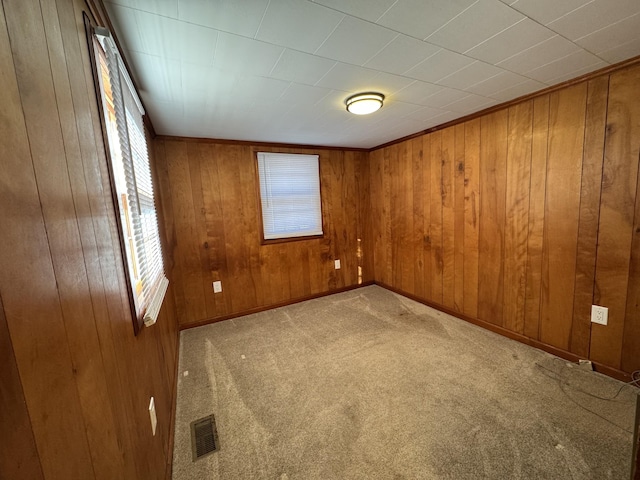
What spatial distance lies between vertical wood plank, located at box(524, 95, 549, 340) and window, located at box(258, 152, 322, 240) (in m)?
2.31

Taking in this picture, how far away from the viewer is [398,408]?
1.63m

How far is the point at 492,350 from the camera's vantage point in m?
2.20

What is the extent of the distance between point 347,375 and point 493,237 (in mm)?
1879

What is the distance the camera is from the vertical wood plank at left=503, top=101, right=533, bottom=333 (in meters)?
2.16

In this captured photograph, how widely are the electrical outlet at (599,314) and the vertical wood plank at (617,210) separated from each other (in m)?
0.02

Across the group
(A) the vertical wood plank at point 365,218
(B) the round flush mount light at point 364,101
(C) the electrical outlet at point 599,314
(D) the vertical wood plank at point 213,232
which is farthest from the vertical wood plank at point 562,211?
(D) the vertical wood plank at point 213,232

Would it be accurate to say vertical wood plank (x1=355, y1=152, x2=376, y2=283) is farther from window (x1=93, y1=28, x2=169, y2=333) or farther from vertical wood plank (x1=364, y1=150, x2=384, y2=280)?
window (x1=93, y1=28, x2=169, y2=333)

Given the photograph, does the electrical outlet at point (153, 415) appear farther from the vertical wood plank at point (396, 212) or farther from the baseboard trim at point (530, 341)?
→ the vertical wood plank at point (396, 212)

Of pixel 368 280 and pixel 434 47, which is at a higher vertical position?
pixel 434 47

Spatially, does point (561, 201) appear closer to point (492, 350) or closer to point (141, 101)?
point (492, 350)

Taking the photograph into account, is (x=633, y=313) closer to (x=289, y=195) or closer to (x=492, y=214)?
(x=492, y=214)

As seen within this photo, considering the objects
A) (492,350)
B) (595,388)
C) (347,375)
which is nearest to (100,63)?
(347,375)

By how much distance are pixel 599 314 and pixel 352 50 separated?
97.5 inches

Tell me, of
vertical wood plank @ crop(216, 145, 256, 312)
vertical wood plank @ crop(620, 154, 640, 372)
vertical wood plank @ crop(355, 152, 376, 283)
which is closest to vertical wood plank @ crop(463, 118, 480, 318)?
vertical wood plank @ crop(620, 154, 640, 372)
